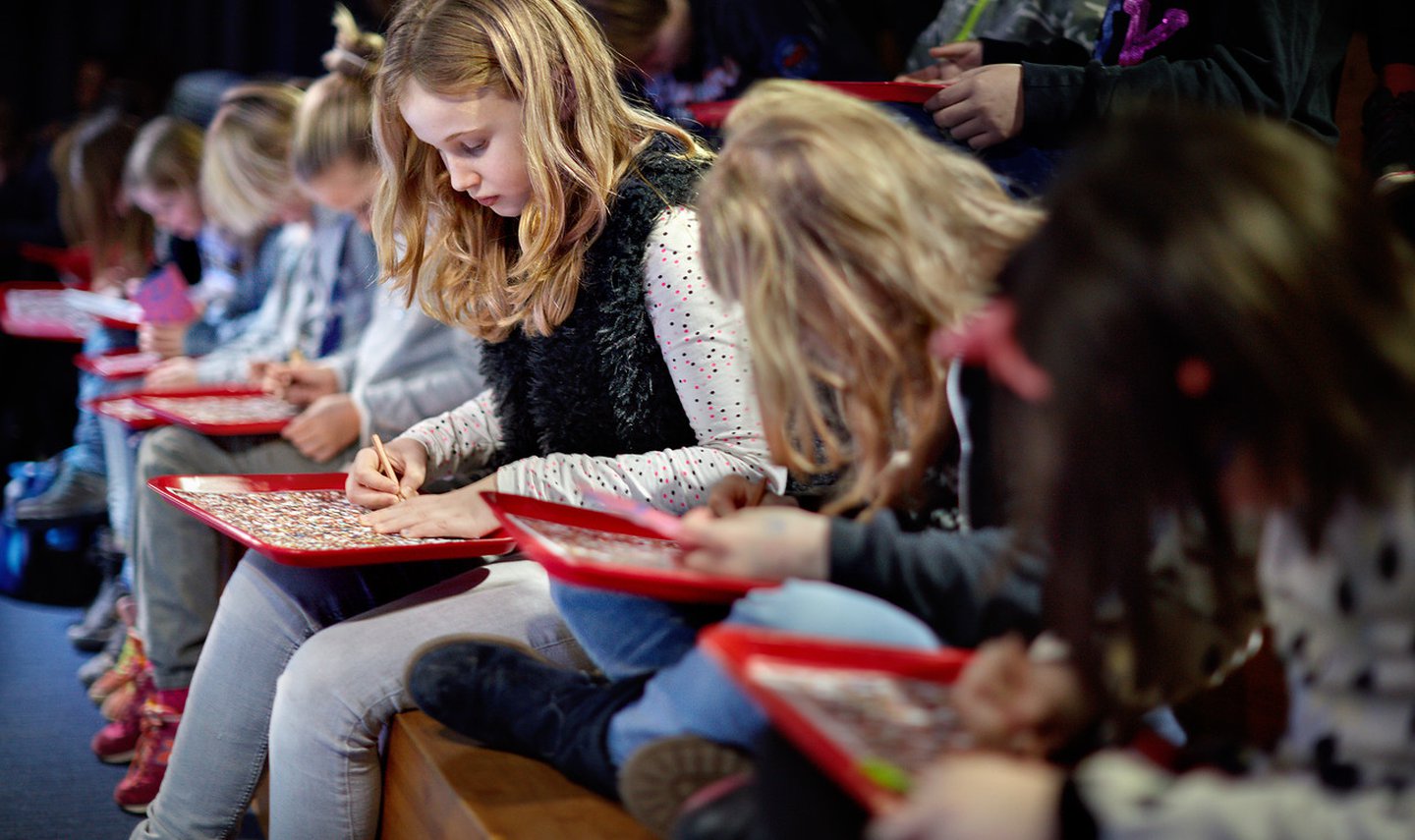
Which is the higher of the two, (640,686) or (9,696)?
(640,686)

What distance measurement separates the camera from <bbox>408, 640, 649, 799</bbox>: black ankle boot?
1042 mm

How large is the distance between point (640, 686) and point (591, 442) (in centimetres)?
46

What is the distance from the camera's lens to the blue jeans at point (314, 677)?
3.95 feet

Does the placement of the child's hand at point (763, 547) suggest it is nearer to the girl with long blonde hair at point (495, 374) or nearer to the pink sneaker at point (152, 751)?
the girl with long blonde hair at point (495, 374)

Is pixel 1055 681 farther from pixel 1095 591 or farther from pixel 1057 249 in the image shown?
pixel 1057 249

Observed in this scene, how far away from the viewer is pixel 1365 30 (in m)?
1.42

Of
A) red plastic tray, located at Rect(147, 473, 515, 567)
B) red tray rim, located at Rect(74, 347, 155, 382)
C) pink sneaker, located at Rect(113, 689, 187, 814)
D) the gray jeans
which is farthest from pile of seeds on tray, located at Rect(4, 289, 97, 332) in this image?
red plastic tray, located at Rect(147, 473, 515, 567)

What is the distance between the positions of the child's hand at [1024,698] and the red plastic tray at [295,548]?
0.61 m

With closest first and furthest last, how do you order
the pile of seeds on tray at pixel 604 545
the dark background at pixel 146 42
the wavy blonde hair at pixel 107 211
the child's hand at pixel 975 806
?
the child's hand at pixel 975 806, the pile of seeds on tray at pixel 604 545, the wavy blonde hair at pixel 107 211, the dark background at pixel 146 42

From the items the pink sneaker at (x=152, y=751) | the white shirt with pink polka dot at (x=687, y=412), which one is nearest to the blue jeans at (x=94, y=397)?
the pink sneaker at (x=152, y=751)

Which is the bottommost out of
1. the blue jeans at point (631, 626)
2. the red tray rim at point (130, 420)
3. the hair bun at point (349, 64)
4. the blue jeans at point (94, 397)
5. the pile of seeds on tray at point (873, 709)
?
the blue jeans at point (94, 397)

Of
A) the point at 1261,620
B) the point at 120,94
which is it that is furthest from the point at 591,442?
the point at 120,94

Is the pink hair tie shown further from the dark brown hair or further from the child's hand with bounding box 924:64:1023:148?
the child's hand with bounding box 924:64:1023:148

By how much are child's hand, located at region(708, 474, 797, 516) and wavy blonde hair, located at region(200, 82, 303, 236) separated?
156 cm
